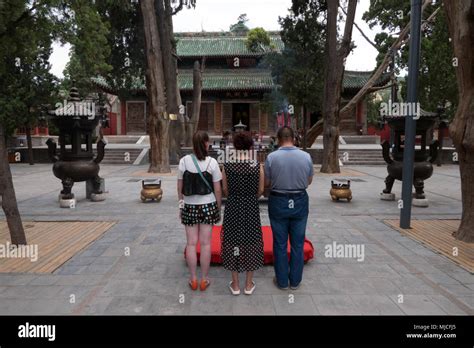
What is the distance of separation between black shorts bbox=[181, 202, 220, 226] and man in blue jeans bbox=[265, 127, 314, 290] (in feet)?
1.99

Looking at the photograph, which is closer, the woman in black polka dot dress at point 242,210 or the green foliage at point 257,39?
the woman in black polka dot dress at point 242,210

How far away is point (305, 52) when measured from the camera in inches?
734

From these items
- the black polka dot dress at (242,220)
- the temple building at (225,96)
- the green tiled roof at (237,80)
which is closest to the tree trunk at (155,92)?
the black polka dot dress at (242,220)

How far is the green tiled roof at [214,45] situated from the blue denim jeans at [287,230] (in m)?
29.0

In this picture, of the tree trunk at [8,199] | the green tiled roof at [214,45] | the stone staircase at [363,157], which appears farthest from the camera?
the green tiled roof at [214,45]

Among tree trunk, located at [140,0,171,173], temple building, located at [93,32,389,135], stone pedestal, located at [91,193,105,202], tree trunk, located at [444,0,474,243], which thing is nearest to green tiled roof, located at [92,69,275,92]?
temple building, located at [93,32,389,135]

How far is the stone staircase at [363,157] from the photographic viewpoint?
20.4 metres

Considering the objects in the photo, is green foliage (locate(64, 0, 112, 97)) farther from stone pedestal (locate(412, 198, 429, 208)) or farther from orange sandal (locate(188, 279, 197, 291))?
stone pedestal (locate(412, 198, 429, 208))

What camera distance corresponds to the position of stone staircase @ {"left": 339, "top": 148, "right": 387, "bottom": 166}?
66.8 feet

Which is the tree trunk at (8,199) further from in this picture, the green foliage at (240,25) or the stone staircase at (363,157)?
the green foliage at (240,25)

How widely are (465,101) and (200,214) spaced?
459cm

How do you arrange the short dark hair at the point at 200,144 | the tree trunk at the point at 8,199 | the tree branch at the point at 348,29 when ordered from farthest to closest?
the tree branch at the point at 348,29 → the tree trunk at the point at 8,199 → the short dark hair at the point at 200,144

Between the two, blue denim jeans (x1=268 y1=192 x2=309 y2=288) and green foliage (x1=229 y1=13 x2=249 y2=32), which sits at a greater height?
green foliage (x1=229 y1=13 x2=249 y2=32)

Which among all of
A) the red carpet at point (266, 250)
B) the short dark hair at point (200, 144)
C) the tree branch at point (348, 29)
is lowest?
the red carpet at point (266, 250)
